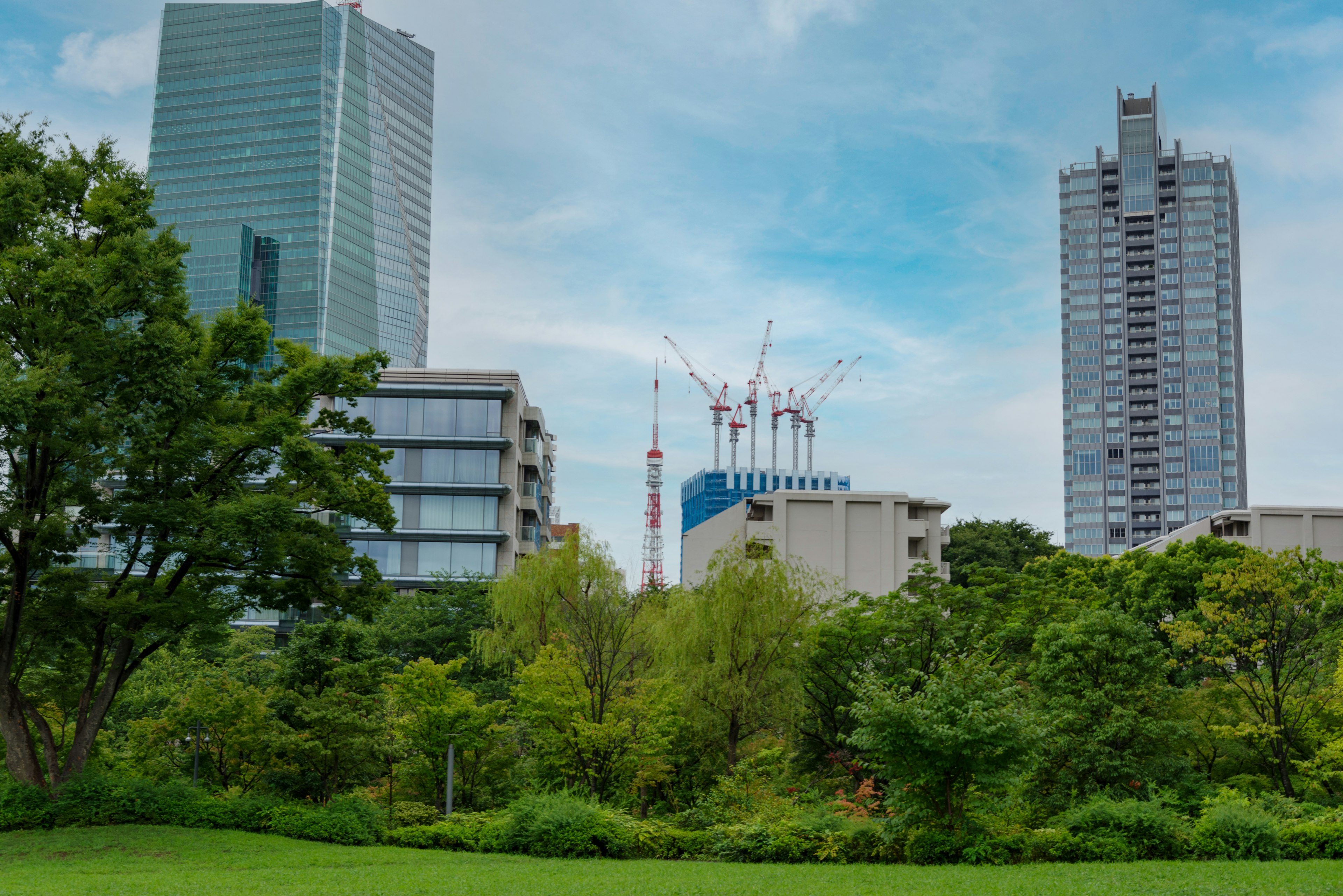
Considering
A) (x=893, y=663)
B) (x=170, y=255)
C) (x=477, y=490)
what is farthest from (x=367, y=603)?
(x=477, y=490)

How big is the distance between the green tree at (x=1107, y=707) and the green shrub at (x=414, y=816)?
49.6 feet

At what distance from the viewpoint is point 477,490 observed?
6719 centimetres

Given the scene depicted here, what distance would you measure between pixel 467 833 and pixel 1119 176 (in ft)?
553

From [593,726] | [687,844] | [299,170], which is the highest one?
[299,170]

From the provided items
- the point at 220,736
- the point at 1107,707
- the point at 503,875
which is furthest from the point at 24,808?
the point at 1107,707

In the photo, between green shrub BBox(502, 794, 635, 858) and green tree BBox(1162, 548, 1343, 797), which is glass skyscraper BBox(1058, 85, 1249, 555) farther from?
green shrub BBox(502, 794, 635, 858)

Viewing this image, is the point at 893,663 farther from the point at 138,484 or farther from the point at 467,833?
the point at 138,484

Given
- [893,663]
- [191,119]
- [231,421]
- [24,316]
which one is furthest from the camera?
[191,119]

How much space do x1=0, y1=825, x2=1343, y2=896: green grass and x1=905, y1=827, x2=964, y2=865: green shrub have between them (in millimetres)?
850

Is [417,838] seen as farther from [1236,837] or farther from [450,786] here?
[1236,837]

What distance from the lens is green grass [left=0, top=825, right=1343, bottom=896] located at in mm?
18234

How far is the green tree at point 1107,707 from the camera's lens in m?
25.9

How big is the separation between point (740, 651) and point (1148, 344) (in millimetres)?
150516

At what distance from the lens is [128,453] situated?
28656mm
